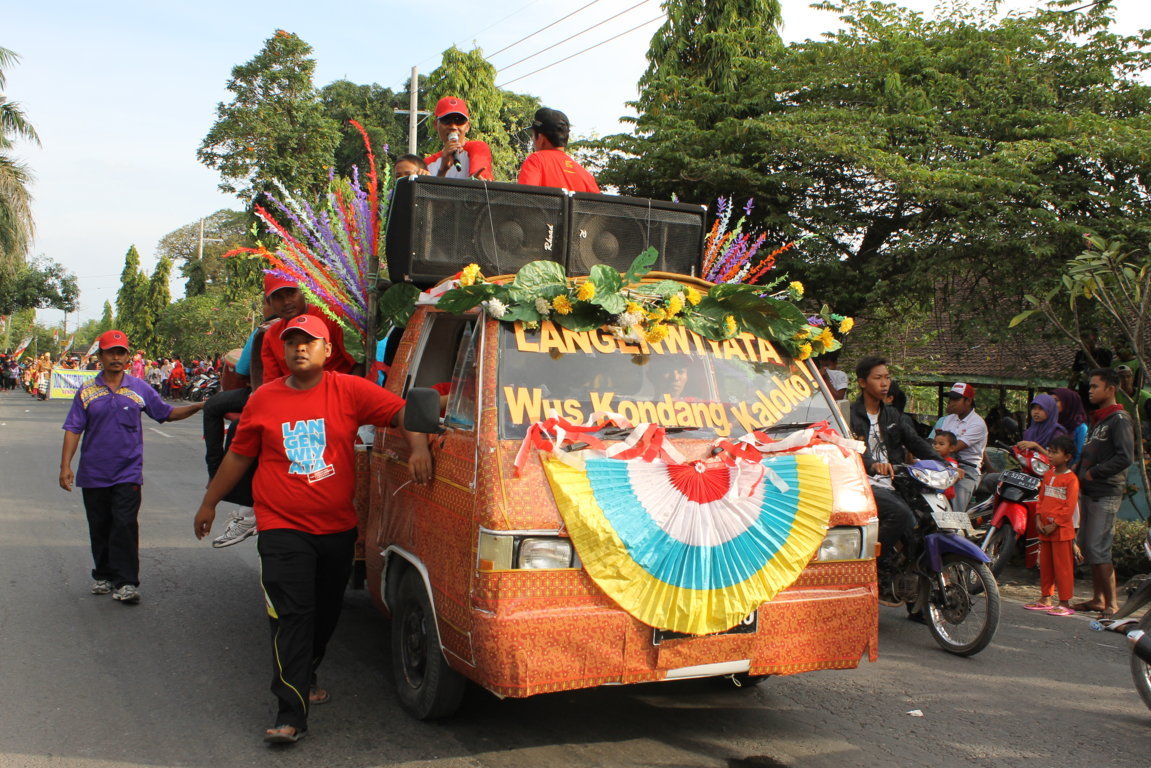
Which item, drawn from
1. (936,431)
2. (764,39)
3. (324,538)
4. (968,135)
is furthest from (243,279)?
(324,538)

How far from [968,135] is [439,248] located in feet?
31.3

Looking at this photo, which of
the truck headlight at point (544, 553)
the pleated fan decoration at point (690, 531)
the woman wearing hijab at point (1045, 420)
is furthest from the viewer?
the woman wearing hijab at point (1045, 420)

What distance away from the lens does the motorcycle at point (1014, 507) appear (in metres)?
7.66

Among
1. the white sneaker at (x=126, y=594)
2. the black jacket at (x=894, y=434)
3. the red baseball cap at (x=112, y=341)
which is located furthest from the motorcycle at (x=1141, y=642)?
the red baseball cap at (x=112, y=341)

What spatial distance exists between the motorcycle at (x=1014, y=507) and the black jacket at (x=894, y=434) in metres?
1.35

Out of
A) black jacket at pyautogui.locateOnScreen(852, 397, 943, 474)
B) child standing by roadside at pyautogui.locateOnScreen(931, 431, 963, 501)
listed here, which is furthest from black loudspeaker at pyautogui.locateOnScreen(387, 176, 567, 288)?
child standing by roadside at pyautogui.locateOnScreen(931, 431, 963, 501)

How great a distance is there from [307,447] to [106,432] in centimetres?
310

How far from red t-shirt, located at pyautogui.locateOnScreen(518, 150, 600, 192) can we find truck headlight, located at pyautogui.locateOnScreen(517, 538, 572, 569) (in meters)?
3.01

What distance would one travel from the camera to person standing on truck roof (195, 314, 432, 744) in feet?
13.7

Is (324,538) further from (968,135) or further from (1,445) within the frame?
(1,445)

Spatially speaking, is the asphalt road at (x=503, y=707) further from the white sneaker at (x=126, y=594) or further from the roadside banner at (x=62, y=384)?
the roadside banner at (x=62, y=384)

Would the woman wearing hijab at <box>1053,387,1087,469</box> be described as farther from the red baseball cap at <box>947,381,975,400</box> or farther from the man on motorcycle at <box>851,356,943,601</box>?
the man on motorcycle at <box>851,356,943,601</box>

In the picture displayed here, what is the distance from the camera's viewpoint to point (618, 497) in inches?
153

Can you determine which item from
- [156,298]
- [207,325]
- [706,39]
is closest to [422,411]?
[706,39]
